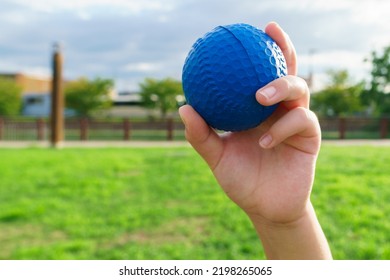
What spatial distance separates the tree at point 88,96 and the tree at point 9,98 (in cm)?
423

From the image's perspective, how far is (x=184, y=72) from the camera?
168 cm

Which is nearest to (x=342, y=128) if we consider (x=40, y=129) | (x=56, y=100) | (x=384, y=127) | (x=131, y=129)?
(x=384, y=127)

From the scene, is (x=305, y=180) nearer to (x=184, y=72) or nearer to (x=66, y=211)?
(x=184, y=72)

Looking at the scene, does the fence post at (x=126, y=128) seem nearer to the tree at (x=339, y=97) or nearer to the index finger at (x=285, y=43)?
the tree at (x=339, y=97)

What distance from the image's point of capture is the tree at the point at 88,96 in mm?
31125

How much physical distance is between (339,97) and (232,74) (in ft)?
87.4

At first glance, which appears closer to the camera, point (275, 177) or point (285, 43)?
point (275, 177)

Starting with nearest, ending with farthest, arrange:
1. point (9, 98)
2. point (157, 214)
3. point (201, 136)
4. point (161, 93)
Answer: point (201, 136)
point (157, 214)
point (161, 93)
point (9, 98)

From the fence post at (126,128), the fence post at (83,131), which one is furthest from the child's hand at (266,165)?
the fence post at (83,131)

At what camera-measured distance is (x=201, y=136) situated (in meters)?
1.51

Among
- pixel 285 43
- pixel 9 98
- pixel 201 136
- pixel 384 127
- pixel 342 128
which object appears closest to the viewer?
pixel 201 136

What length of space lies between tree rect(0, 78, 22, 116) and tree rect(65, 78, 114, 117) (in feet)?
13.9

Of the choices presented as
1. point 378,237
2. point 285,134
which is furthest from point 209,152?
point 378,237

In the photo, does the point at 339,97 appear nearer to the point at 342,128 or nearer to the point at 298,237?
the point at 342,128
